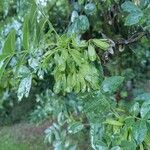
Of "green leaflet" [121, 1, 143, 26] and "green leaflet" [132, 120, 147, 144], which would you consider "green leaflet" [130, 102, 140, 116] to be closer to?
"green leaflet" [132, 120, 147, 144]

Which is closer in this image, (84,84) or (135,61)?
(84,84)

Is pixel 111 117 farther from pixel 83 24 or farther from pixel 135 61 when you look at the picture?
pixel 135 61

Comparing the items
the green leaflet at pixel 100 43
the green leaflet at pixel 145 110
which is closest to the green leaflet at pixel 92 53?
the green leaflet at pixel 100 43

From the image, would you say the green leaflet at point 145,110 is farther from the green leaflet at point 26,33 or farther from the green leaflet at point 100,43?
the green leaflet at point 26,33

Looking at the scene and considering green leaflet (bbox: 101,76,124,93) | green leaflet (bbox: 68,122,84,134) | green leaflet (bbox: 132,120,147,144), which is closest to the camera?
green leaflet (bbox: 132,120,147,144)

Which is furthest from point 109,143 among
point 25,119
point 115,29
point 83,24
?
point 25,119

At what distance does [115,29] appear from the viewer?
1.67 metres

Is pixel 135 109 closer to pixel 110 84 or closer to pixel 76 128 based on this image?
pixel 110 84

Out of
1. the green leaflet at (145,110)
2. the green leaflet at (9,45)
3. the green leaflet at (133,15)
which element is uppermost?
the green leaflet at (9,45)

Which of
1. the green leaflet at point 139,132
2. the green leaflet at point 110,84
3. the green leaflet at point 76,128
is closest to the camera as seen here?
the green leaflet at point 139,132

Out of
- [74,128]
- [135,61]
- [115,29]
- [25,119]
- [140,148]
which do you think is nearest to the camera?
[140,148]

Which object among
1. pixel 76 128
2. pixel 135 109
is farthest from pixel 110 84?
pixel 76 128

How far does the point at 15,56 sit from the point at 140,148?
0.34 m

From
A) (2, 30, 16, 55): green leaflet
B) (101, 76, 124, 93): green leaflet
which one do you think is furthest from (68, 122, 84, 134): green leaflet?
(2, 30, 16, 55): green leaflet
